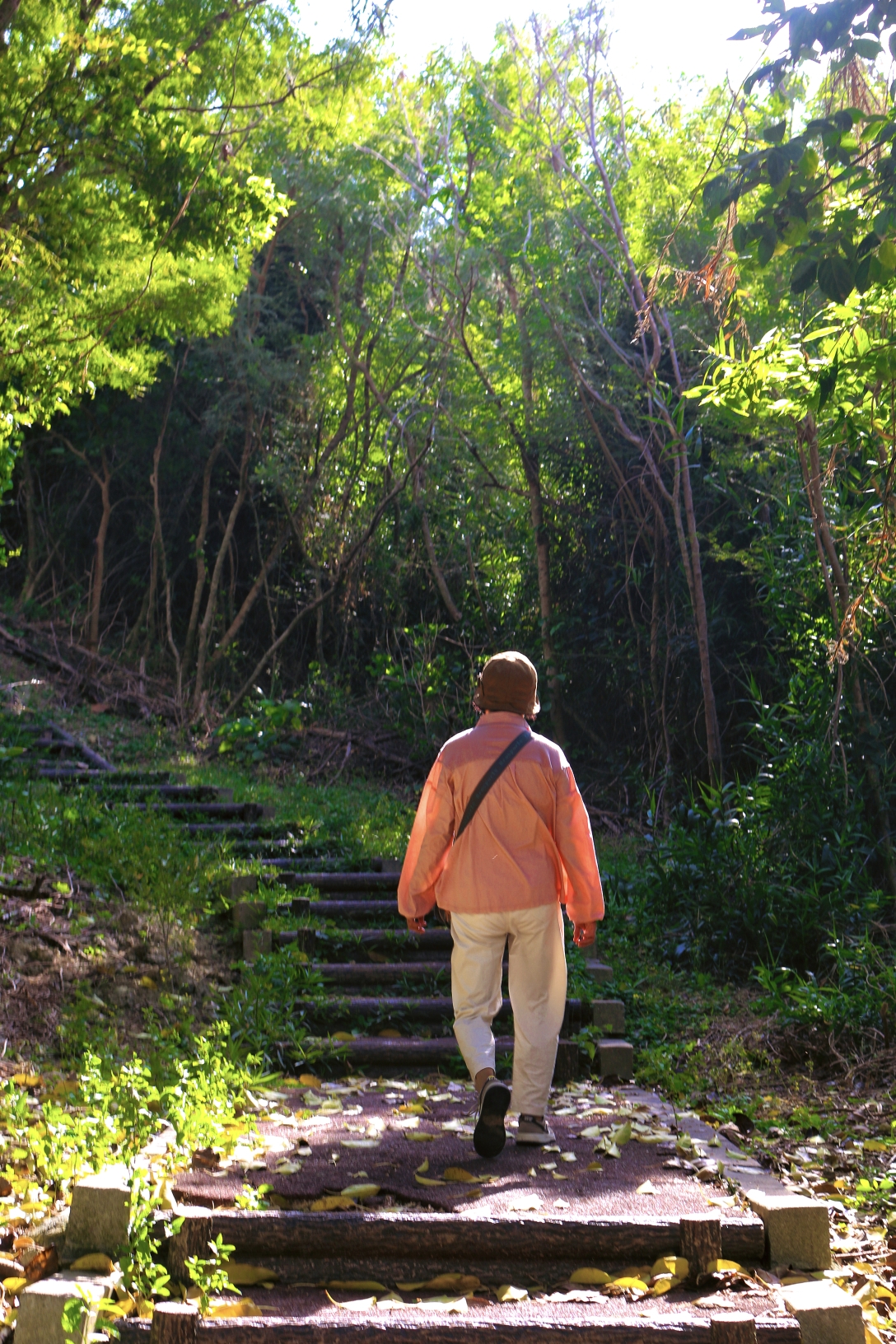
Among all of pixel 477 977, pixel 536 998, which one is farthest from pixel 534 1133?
pixel 477 977

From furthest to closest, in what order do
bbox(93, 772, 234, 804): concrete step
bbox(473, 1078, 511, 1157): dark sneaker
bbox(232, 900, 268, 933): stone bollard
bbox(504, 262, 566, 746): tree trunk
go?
bbox(504, 262, 566, 746): tree trunk, bbox(93, 772, 234, 804): concrete step, bbox(232, 900, 268, 933): stone bollard, bbox(473, 1078, 511, 1157): dark sneaker

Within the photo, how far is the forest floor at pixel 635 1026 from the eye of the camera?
4441 millimetres

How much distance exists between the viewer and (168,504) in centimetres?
1709

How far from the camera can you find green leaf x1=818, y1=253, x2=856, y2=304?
13.4 feet

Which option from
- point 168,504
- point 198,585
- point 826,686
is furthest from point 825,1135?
point 168,504

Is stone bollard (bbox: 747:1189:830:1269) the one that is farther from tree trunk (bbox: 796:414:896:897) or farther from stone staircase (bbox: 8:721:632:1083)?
tree trunk (bbox: 796:414:896:897)

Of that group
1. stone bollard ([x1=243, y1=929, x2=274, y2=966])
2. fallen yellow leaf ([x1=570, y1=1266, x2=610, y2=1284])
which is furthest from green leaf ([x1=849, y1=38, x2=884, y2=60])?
stone bollard ([x1=243, y1=929, x2=274, y2=966])

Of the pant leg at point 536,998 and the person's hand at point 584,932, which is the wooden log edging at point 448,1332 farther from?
the person's hand at point 584,932

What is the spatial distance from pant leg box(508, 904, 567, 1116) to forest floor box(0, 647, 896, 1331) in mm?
1014

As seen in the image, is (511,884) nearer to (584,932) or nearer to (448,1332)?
(584,932)

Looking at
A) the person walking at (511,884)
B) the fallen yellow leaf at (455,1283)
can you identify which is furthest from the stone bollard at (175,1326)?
the person walking at (511,884)

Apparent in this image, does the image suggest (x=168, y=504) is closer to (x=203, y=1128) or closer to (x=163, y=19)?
(x=163, y=19)

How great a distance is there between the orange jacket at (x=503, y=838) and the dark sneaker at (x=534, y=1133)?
743 mm

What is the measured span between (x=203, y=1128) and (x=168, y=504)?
14.2m
